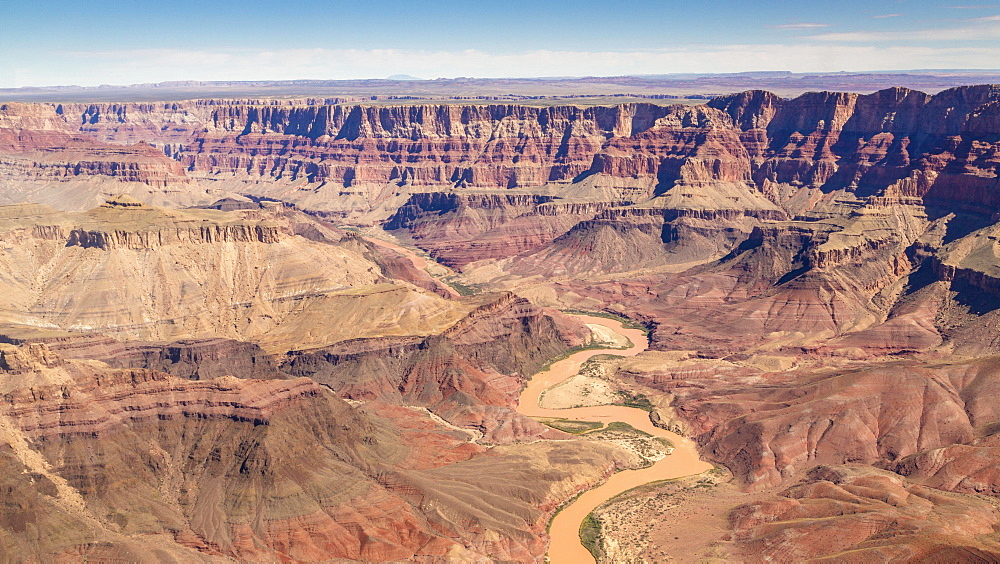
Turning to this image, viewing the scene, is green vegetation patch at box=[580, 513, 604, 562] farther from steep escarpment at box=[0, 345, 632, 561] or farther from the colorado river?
steep escarpment at box=[0, 345, 632, 561]

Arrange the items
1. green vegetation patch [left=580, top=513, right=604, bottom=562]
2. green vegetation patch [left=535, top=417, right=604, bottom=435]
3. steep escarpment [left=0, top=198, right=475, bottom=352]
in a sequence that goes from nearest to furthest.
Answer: green vegetation patch [left=580, top=513, right=604, bottom=562] → green vegetation patch [left=535, top=417, right=604, bottom=435] → steep escarpment [left=0, top=198, right=475, bottom=352]

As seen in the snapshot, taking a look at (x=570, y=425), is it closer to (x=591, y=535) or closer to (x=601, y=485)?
(x=601, y=485)

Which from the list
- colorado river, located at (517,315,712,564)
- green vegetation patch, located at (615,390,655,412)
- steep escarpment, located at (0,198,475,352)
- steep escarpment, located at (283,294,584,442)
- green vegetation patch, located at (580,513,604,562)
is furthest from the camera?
steep escarpment, located at (0,198,475,352)

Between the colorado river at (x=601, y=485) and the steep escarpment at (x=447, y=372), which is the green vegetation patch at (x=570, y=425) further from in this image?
the steep escarpment at (x=447, y=372)

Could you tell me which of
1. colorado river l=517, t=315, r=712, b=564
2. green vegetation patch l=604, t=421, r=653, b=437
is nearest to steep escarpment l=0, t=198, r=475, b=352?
colorado river l=517, t=315, r=712, b=564

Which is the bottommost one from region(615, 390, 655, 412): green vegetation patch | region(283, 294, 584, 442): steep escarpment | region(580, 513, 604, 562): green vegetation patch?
region(615, 390, 655, 412): green vegetation patch

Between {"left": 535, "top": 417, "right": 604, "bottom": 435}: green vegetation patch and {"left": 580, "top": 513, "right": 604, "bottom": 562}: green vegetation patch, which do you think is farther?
{"left": 535, "top": 417, "right": 604, "bottom": 435}: green vegetation patch

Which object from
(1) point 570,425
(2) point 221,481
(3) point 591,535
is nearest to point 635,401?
(1) point 570,425
